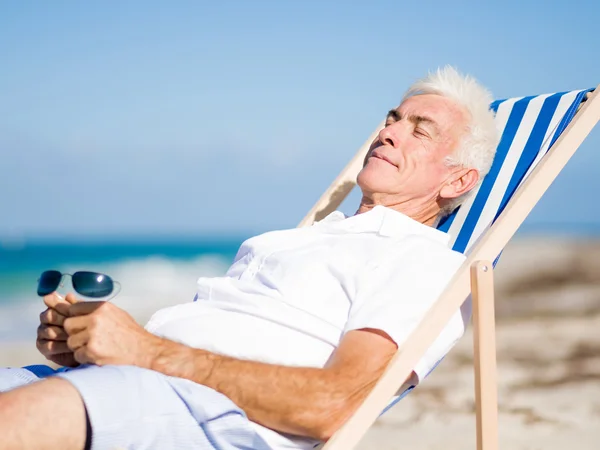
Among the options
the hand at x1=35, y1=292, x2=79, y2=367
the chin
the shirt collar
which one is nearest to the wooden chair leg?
the shirt collar

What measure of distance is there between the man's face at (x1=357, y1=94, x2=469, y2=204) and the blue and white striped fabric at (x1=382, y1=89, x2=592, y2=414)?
0.51 ft

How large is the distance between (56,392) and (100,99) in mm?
37021

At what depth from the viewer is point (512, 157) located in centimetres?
342

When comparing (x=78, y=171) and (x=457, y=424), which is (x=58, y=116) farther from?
(x=457, y=424)

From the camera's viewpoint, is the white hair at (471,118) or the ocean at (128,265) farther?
the ocean at (128,265)

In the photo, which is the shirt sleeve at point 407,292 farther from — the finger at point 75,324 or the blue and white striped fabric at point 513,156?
the finger at point 75,324

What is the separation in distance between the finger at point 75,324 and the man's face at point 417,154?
1.33 metres

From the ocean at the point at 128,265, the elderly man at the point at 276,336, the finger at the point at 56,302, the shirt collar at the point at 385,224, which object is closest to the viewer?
the elderly man at the point at 276,336

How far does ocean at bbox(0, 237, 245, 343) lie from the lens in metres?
17.0

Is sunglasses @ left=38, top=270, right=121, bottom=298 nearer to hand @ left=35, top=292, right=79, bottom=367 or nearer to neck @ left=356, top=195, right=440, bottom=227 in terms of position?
hand @ left=35, top=292, right=79, bottom=367

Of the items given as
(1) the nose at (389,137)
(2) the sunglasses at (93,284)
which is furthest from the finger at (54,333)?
(1) the nose at (389,137)

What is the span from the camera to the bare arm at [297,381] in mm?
2348

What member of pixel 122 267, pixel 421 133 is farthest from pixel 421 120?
pixel 122 267

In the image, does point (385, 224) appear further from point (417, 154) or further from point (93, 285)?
point (93, 285)
